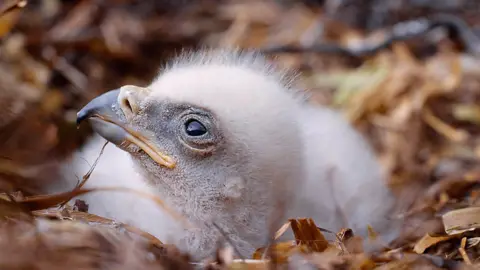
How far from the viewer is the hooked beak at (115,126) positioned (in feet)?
7.58

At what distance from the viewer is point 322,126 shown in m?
3.00

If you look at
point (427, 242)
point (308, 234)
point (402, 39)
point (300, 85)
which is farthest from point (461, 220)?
point (402, 39)

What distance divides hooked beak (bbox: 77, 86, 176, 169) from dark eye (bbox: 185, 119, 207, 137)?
0.38 feet

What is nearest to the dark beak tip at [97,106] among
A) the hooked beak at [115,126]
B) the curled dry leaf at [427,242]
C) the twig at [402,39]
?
the hooked beak at [115,126]

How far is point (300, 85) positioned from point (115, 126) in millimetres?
803

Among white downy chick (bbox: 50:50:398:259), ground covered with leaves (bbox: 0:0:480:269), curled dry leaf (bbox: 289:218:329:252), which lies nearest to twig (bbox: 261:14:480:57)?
ground covered with leaves (bbox: 0:0:480:269)

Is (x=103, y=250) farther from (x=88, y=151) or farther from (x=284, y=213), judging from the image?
(x=88, y=151)

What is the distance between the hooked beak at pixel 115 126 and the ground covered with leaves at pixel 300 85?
0.93 feet

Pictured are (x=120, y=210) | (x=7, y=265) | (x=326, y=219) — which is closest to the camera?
(x=7, y=265)

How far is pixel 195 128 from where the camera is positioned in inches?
91.5

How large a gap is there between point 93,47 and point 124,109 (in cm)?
195

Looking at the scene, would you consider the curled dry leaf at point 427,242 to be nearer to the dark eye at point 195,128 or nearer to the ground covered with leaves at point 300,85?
the ground covered with leaves at point 300,85

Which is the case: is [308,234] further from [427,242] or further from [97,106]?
[97,106]

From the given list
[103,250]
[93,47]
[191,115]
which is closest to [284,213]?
[191,115]
